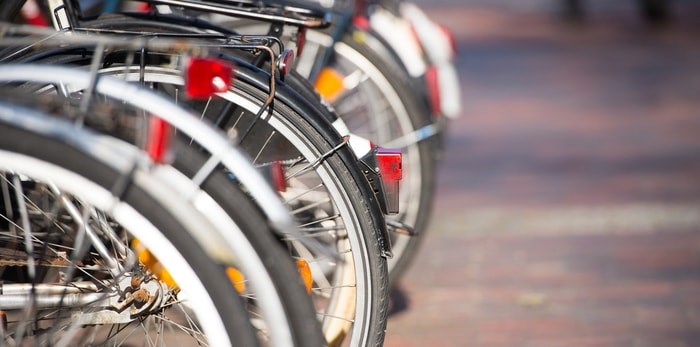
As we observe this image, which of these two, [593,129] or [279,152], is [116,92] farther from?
[593,129]

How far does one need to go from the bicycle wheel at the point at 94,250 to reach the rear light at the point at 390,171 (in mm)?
654

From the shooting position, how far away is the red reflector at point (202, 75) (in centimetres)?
236

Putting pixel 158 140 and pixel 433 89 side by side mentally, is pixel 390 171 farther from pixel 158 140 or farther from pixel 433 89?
pixel 433 89

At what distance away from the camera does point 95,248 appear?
2625mm

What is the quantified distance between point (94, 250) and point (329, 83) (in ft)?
6.08

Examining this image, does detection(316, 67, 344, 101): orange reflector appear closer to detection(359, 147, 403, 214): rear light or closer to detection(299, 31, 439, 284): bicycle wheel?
detection(299, 31, 439, 284): bicycle wheel

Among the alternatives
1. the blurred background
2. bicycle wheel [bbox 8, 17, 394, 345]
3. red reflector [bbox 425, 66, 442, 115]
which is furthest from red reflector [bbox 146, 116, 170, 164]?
red reflector [bbox 425, 66, 442, 115]

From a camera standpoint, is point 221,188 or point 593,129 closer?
point 221,188

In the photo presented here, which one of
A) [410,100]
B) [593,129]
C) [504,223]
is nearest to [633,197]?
[504,223]

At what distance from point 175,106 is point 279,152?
2.41 feet

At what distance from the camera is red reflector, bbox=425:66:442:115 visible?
186 inches

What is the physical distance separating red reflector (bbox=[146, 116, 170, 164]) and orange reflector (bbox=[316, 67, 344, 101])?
201 cm

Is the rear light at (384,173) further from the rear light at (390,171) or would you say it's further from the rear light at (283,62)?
the rear light at (283,62)

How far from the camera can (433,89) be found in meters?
4.75
